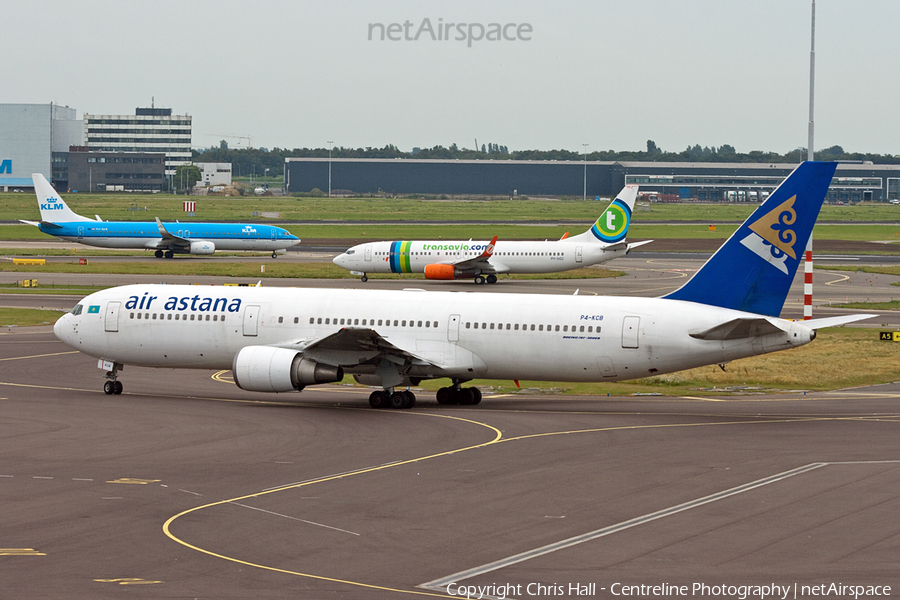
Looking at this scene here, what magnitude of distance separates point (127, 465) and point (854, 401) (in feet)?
81.0

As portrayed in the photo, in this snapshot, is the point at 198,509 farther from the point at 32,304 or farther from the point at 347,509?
the point at 32,304

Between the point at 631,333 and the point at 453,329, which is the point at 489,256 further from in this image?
the point at 631,333

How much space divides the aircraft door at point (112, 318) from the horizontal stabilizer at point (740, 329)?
68.0 ft

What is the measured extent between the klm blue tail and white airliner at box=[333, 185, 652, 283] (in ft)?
168

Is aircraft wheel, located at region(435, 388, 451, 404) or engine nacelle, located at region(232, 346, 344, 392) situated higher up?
engine nacelle, located at region(232, 346, 344, 392)

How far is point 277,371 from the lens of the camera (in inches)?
1342

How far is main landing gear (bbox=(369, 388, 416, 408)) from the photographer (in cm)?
3522

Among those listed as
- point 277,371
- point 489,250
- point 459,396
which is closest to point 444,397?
point 459,396

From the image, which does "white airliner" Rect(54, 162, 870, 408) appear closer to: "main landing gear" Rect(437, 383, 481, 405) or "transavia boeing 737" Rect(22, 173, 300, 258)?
"main landing gear" Rect(437, 383, 481, 405)

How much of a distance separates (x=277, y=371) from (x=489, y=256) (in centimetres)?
5282

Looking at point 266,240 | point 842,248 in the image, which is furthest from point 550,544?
point 842,248

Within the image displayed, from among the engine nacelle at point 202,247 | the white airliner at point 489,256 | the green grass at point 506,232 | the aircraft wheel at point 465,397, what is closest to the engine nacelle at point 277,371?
the aircraft wheel at point 465,397

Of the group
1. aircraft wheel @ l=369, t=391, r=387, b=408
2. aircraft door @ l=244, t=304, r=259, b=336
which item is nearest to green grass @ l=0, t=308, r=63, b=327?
aircraft door @ l=244, t=304, r=259, b=336

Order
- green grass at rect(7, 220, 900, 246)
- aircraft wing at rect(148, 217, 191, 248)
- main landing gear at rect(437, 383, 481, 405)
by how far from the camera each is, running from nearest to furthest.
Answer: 1. main landing gear at rect(437, 383, 481, 405)
2. aircraft wing at rect(148, 217, 191, 248)
3. green grass at rect(7, 220, 900, 246)
